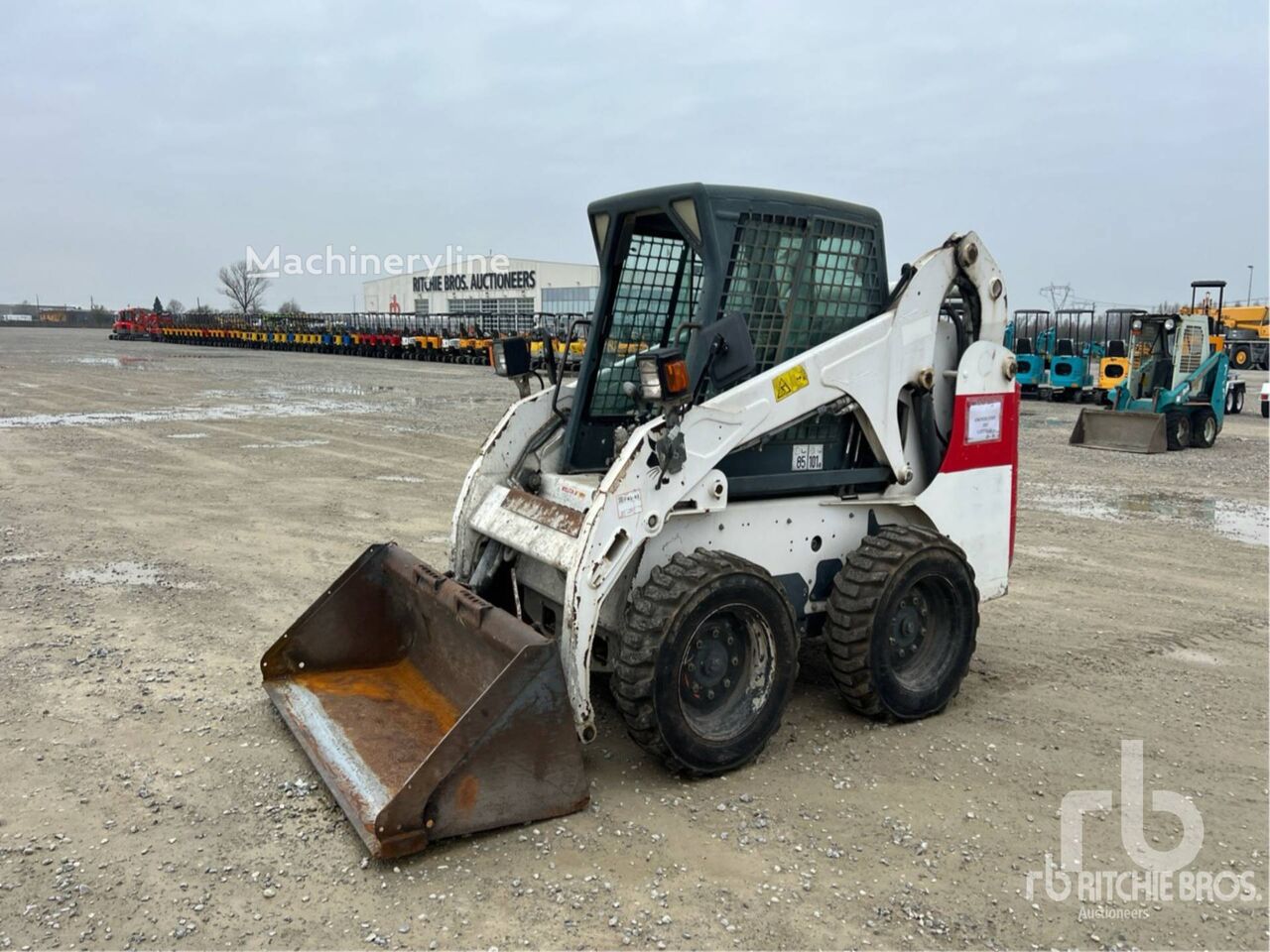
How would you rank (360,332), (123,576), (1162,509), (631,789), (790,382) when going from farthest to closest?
(360,332) < (1162,509) < (123,576) < (790,382) < (631,789)

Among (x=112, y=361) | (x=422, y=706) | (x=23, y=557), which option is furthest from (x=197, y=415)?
(x=112, y=361)

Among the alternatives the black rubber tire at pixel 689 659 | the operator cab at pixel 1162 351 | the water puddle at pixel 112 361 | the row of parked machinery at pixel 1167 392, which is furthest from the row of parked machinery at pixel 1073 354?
the water puddle at pixel 112 361

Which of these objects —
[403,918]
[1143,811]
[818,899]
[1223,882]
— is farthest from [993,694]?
[403,918]

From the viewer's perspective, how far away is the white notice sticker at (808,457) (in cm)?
439

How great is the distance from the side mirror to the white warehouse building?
4827 cm

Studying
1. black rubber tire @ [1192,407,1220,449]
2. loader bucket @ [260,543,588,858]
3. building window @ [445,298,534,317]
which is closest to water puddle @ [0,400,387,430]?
loader bucket @ [260,543,588,858]

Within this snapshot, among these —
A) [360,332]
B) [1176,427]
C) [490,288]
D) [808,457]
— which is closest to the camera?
[808,457]

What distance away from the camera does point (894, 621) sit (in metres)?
4.38

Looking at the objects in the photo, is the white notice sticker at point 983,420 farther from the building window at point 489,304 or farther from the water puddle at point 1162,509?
the building window at point 489,304

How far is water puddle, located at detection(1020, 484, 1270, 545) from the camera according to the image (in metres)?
8.99

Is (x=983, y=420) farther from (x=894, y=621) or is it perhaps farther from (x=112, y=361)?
(x=112, y=361)

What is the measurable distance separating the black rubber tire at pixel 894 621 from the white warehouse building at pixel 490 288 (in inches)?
1887

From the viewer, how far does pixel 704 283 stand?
4004mm

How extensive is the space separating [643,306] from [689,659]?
188cm
